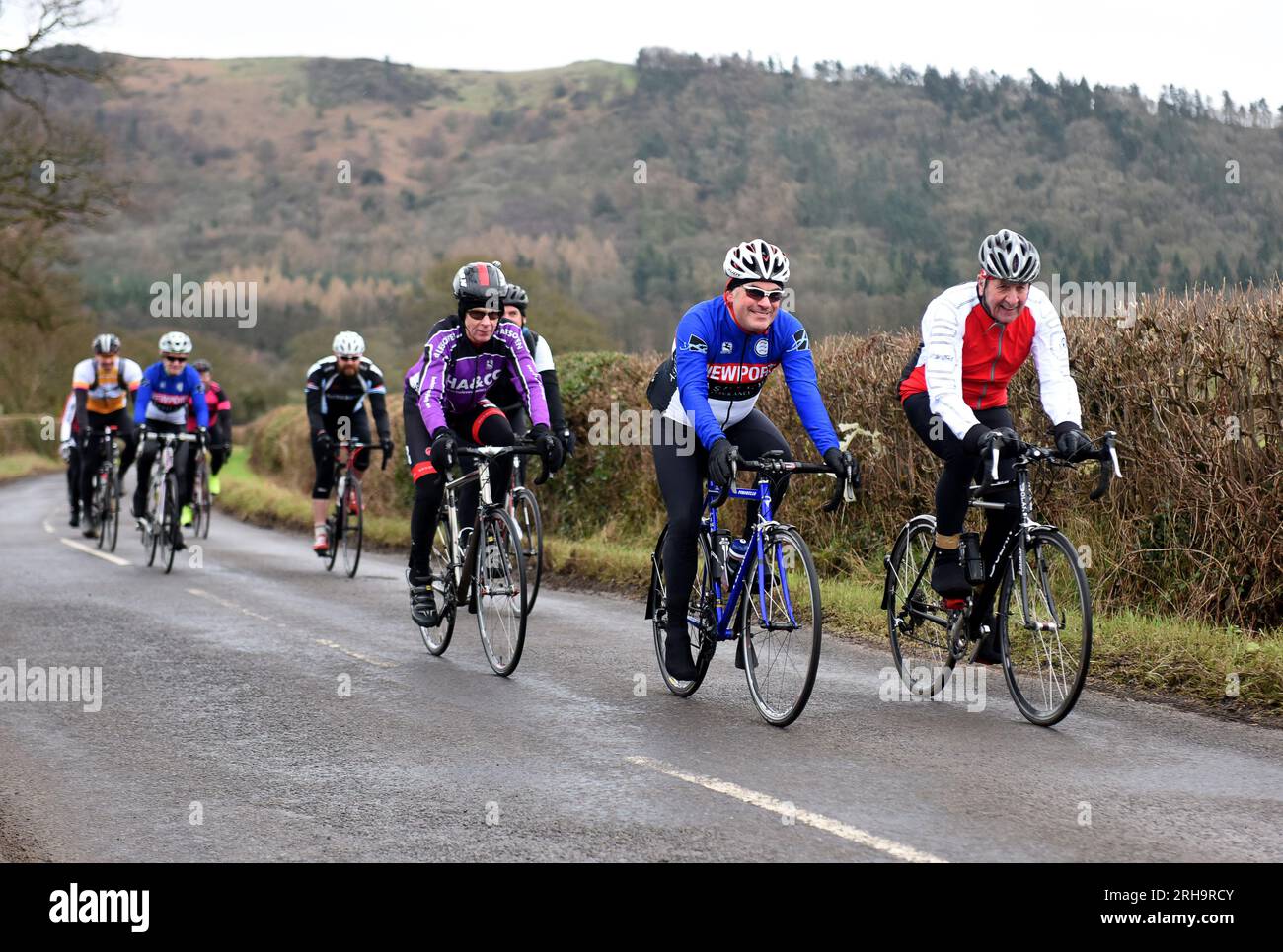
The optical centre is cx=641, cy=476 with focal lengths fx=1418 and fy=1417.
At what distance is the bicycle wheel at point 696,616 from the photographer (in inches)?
283

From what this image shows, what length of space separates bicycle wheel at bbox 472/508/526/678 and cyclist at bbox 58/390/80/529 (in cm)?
Result: 1094

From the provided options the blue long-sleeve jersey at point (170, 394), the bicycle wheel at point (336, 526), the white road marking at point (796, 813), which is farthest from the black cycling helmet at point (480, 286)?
the blue long-sleeve jersey at point (170, 394)

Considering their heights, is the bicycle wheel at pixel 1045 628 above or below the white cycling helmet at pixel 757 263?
below

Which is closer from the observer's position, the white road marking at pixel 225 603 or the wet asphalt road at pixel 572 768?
the wet asphalt road at pixel 572 768

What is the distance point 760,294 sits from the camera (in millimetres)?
6914

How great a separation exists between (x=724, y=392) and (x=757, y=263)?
30.0 inches

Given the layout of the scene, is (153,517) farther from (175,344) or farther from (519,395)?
(519,395)

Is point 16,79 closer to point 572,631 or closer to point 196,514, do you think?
point 196,514

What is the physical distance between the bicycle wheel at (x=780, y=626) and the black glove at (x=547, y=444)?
2197 millimetres

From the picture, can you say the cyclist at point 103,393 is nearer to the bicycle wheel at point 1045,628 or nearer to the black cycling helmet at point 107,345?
the black cycling helmet at point 107,345

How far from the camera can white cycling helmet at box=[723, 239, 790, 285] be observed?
6824 millimetres
